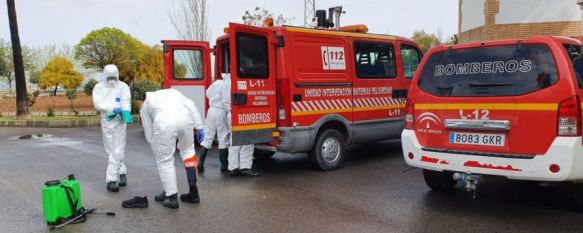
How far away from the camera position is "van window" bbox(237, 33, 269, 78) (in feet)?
21.4

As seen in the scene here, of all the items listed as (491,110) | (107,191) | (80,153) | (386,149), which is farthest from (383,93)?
(80,153)

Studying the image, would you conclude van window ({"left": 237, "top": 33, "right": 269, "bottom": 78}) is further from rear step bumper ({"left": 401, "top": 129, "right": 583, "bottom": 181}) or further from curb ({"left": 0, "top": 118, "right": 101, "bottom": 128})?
curb ({"left": 0, "top": 118, "right": 101, "bottom": 128})

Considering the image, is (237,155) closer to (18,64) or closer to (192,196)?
(192,196)

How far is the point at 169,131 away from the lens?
5270 millimetres

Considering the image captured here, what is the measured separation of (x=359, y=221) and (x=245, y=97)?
96.7 inches

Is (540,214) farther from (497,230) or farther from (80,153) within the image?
(80,153)

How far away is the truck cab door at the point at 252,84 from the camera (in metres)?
6.43

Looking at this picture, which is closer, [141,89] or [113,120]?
[113,120]

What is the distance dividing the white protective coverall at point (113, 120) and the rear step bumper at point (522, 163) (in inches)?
141

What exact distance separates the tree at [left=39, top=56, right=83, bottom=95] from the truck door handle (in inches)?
877

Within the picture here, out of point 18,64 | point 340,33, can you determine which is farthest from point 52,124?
point 340,33

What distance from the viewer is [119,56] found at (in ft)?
80.3

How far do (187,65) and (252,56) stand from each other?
407cm

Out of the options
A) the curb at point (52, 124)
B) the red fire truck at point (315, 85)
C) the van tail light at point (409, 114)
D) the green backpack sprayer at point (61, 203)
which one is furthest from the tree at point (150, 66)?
the van tail light at point (409, 114)
